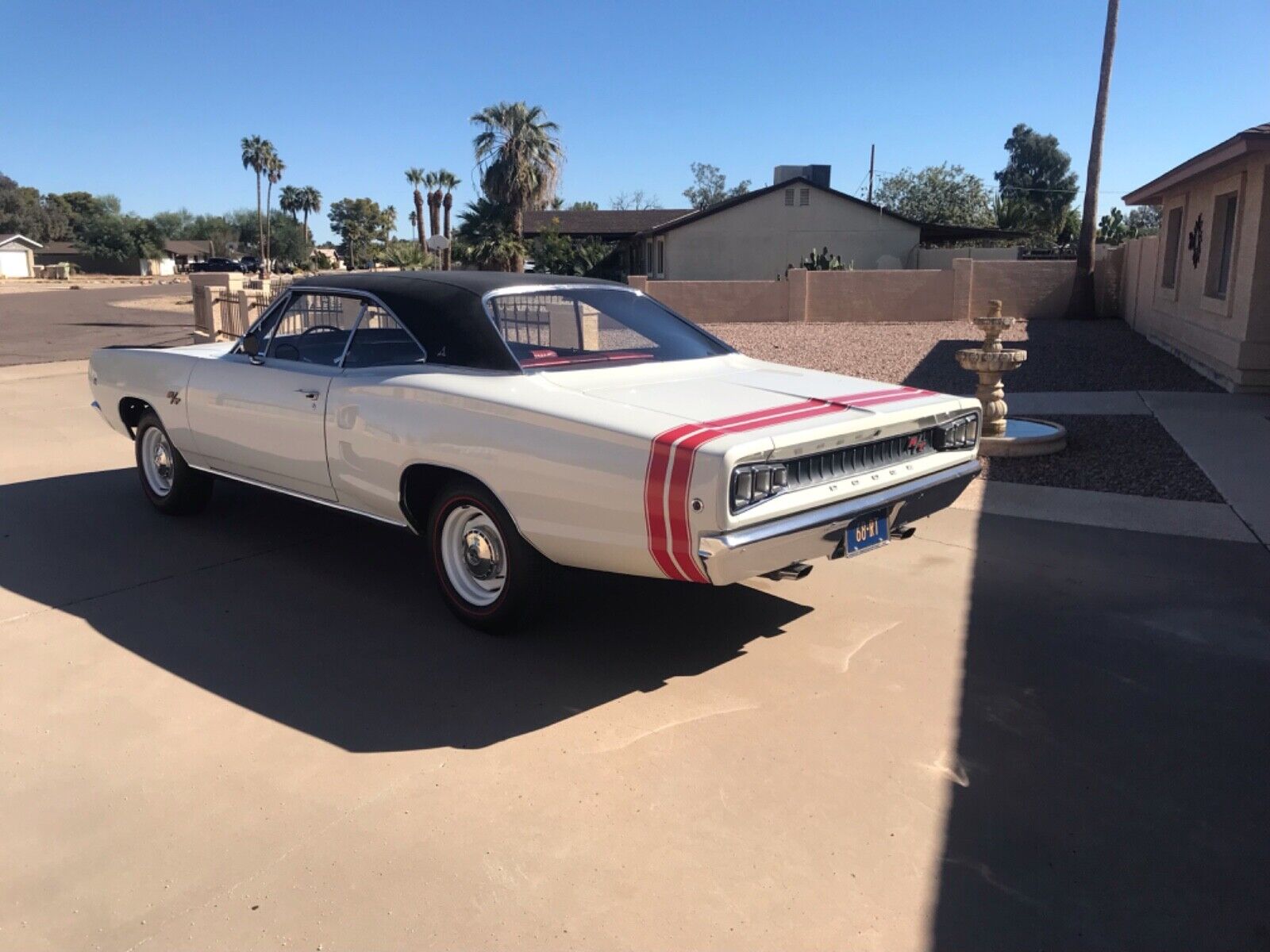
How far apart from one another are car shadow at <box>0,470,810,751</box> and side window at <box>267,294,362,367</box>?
3.78 feet

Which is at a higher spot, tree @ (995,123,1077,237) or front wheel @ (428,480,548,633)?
tree @ (995,123,1077,237)

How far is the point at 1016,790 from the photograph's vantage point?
3494mm

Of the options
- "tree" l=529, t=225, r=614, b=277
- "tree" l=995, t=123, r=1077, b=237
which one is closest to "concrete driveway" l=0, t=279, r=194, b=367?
"tree" l=529, t=225, r=614, b=277

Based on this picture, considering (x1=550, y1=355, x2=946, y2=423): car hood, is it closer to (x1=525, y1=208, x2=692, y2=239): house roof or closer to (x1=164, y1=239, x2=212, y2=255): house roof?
(x1=525, y1=208, x2=692, y2=239): house roof

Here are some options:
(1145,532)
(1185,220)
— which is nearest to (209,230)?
(1185,220)

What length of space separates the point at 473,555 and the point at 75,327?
25.8 meters

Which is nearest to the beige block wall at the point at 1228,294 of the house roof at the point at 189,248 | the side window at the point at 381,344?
the side window at the point at 381,344

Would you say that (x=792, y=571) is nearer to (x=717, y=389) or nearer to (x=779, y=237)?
(x=717, y=389)

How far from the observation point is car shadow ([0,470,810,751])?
413 centimetres

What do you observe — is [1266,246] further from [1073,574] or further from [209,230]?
[209,230]

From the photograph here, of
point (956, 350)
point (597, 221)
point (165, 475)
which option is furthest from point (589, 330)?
point (597, 221)

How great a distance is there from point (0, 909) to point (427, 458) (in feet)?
7.46

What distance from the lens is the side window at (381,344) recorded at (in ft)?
16.3

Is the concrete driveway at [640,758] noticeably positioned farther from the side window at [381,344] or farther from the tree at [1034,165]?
the tree at [1034,165]
